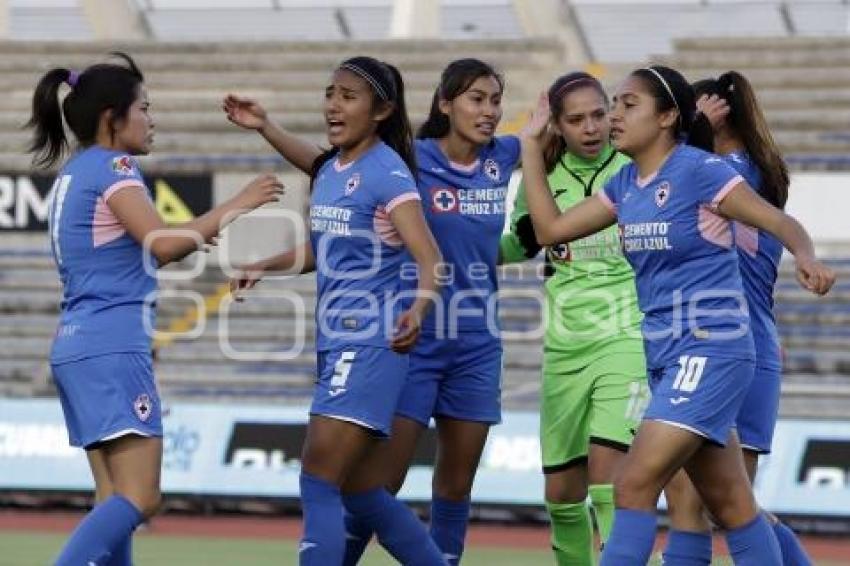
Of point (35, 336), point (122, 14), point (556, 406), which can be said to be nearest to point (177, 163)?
point (35, 336)

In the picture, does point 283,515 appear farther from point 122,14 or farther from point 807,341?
point 122,14

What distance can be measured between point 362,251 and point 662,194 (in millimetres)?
1209

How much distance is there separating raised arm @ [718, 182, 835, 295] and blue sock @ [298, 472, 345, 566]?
1.87 m

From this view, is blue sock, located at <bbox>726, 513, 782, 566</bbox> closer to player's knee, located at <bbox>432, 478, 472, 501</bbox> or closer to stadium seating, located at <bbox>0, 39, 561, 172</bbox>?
player's knee, located at <bbox>432, 478, 472, 501</bbox>

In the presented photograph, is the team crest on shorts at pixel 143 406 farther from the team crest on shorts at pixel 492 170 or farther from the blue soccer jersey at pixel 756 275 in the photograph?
the blue soccer jersey at pixel 756 275

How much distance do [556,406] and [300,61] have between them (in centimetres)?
1578

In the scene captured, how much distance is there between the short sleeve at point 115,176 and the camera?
754 centimetres

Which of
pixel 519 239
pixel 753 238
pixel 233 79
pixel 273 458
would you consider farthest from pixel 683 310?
pixel 233 79

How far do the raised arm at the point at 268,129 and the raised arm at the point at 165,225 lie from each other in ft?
3.55

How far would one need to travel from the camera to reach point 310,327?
64.8 feet

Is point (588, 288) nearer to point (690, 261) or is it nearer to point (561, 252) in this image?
point (561, 252)

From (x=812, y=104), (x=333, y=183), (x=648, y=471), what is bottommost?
(x=648, y=471)

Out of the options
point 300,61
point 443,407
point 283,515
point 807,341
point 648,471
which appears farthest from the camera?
point 300,61

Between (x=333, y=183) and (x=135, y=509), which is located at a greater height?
(x=333, y=183)
